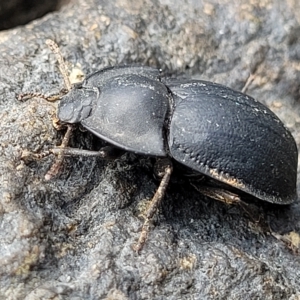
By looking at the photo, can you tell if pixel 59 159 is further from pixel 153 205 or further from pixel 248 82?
pixel 248 82

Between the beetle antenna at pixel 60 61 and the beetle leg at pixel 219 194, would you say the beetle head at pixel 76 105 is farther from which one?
the beetle leg at pixel 219 194

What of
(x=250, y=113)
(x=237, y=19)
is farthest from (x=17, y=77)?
(x=237, y=19)

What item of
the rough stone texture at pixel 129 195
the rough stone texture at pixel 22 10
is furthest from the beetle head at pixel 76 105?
the rough stone texture at pixel 22 10

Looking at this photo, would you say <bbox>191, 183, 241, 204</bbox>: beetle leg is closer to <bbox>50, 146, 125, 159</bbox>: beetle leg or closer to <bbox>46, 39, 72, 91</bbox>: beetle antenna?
<bbox>50, 146, 125, 159</bbox>: beetle leg

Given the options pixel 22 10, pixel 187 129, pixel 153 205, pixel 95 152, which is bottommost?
pixel 22 10

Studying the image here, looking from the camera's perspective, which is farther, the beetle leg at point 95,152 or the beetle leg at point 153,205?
the beetle leg at point 95,152

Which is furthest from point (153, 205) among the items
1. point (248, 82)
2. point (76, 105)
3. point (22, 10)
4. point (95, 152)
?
point (22, 10)

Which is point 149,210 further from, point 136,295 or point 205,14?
point 205,14
